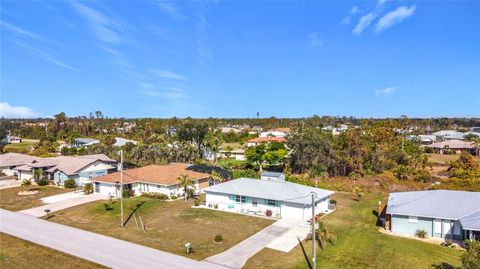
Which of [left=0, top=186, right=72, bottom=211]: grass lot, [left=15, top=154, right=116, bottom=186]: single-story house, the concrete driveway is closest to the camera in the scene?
the concrete driveway

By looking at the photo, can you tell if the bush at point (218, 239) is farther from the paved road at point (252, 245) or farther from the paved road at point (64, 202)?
the paved road at point (64, 202)

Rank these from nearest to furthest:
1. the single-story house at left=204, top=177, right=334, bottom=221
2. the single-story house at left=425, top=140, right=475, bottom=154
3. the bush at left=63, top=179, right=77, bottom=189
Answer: the single-story house at left=204, top=177, right=334, bottom=221, the bush at left=63, top=179, right=77, bottom=189, the single-story house at left=425, top=140, right=475, bottom=154

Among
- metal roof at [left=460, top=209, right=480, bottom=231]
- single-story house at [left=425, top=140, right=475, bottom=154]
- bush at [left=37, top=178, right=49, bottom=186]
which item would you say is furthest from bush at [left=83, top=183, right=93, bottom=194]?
single-story house at [left=425, top=140, right=475, bottom=154]

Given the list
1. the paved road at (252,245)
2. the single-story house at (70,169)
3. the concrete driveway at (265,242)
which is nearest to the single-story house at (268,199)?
the concrete driveway at (265,242)

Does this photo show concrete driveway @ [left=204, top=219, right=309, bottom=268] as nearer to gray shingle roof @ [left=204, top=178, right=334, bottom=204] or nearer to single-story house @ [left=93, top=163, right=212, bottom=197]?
gray shingle roof @ [left=204, top=178, right=334, bottom=204]

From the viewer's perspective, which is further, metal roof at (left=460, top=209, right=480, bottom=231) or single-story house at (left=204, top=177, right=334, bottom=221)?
single-story house at (left=204, top=177, right=334, bottom=221)

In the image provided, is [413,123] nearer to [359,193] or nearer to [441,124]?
[441,124]

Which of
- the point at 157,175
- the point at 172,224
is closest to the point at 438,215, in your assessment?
the point at 172,224
